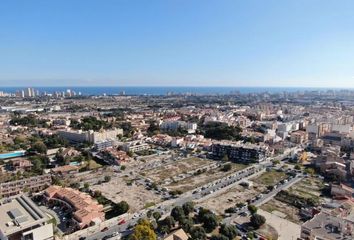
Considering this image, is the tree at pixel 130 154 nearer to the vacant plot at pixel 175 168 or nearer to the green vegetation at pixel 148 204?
the vacant plot at pixel 175 168

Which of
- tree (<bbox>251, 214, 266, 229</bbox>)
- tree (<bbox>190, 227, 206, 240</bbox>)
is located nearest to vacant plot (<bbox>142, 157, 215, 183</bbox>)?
tree (<bbox>251, 214, 266, 229</bbox>)

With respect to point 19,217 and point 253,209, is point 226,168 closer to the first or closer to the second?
point 253,209

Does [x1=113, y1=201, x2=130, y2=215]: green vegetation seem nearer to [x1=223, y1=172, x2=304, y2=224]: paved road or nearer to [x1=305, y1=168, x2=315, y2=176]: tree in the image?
[x1=223, y1=172, x2=304, y2=224]: paved road

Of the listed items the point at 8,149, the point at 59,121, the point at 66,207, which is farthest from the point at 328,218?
the point at 59,121

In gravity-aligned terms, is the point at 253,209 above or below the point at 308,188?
above

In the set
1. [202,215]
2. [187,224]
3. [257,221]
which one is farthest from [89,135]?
[257,221]

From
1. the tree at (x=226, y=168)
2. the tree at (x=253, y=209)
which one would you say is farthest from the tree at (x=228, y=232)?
the tree at (x=226, y=168)
